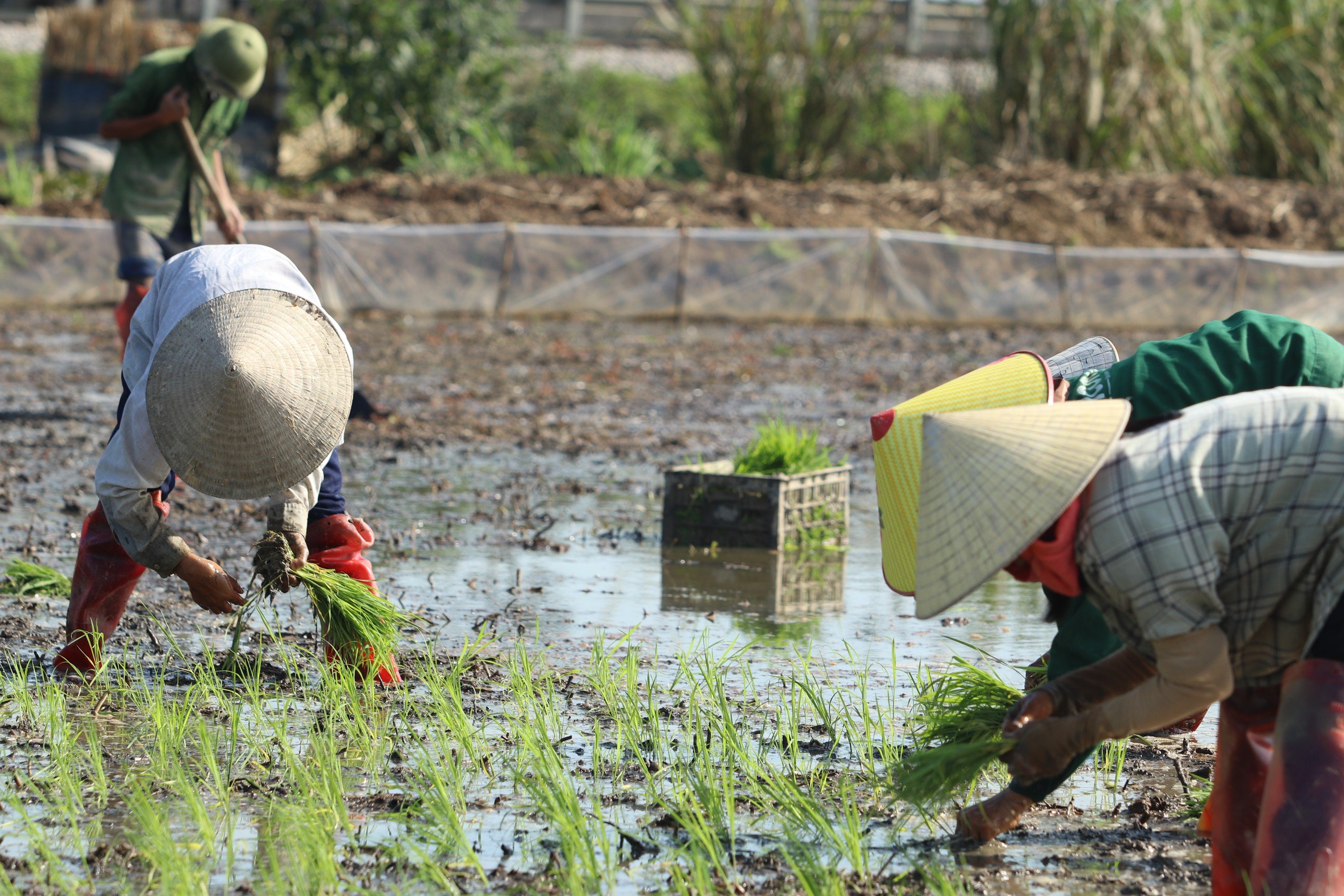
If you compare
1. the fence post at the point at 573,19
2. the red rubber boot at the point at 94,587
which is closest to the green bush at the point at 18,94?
the fence post at the point at 573,19

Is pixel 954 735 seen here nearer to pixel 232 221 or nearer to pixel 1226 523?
pixel 1226 523

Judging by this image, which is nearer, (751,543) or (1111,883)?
(1111,883)

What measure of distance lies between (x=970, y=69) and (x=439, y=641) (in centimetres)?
1541

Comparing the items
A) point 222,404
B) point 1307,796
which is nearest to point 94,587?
point 222,404

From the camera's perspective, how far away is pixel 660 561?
5.60 metres

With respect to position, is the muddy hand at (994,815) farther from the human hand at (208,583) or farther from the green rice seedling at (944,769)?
the human hand at (208,583)

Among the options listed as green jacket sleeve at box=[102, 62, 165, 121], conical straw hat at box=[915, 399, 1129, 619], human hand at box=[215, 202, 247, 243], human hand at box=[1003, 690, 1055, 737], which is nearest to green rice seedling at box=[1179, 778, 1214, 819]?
human hand at box=[1003, 690, 1055, 737]

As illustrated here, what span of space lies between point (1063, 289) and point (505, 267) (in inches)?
192

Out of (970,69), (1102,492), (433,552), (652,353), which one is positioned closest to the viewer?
(1102,492)

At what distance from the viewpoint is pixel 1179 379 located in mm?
3035

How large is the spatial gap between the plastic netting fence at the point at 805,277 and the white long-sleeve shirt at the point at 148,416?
29.6ft

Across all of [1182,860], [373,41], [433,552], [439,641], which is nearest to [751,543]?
[433,552]

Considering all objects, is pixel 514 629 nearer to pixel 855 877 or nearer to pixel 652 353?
pixel 855 877

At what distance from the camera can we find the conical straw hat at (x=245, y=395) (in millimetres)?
3189
